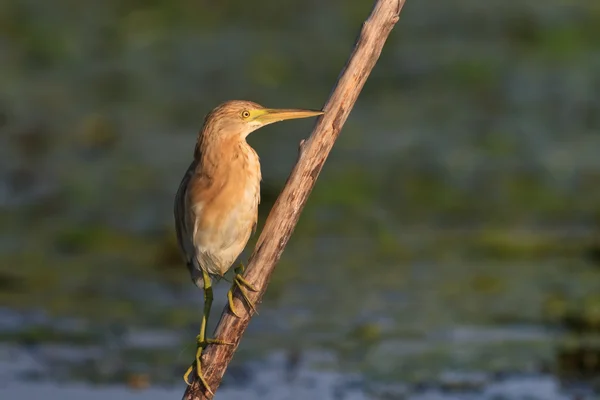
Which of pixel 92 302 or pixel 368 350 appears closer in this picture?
pixel 368 350

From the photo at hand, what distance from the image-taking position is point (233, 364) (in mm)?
7621

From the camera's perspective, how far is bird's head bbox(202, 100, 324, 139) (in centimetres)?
445

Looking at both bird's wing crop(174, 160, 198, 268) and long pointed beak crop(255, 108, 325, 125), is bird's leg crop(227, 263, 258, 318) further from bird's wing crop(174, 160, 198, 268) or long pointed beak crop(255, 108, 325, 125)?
long pointed beak crop(255, 108, 325, 125)

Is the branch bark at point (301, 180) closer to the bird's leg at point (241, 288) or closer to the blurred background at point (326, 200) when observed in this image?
the bird's leg at point (241, 288)

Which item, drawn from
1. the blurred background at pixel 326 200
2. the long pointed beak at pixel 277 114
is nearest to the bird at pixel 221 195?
the long pointed beak at pixel 277 114

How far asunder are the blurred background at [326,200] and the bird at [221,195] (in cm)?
292

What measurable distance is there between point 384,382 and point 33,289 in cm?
294

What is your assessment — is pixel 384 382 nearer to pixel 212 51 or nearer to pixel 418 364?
pixel 418 364

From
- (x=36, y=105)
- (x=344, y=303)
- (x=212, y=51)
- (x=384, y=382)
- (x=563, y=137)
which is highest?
(x=212, y=51)

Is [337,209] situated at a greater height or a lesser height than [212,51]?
lesser

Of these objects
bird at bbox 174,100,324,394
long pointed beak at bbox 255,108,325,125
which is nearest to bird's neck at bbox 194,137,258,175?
bird at bbox 174,100,324,394

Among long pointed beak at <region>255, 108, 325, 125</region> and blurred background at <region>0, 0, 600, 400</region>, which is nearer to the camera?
long pointed beak at <region>255, 108, 325, 125</region>

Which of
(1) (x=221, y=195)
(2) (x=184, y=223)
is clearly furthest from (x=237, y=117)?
(2) (x=184, y=223)

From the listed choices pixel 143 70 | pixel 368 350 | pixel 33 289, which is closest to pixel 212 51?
pixel 143 70
